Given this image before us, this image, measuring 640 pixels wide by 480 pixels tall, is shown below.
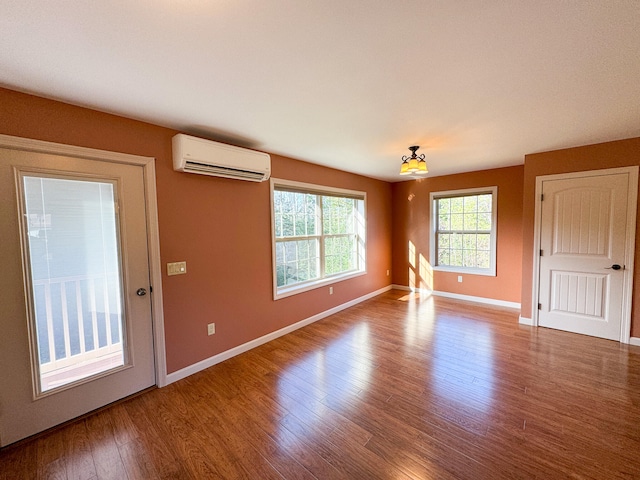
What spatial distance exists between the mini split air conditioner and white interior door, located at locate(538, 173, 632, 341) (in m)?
3.72

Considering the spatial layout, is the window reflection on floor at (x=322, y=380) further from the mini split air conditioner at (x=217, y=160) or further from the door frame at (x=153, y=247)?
the mini split air conditioner at (x=217, y=160)

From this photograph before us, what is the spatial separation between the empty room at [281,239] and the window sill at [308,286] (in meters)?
0.04

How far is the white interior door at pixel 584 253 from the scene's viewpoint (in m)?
3.07

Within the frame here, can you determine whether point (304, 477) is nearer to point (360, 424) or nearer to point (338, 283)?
point (360, 424)

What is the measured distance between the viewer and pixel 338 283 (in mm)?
4422

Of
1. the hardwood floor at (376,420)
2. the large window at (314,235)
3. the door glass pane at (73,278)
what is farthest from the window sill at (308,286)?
the door glass pane at (73,278)

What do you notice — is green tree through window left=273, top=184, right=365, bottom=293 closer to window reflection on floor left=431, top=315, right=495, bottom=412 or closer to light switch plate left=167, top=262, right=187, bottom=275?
light switch plate left=167, top=262, right=187, bottom=275

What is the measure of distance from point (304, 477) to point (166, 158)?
105 inches

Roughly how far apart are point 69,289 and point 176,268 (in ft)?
2.43

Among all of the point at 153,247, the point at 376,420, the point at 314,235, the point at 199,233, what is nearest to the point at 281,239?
the point at 314,235

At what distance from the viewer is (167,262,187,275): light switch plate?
2441mm

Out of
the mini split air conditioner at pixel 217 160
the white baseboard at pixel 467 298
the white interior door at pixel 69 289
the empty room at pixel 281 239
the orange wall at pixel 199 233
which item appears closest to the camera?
the empty room at pixel 281 239

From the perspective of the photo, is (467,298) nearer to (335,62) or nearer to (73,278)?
(335,62)

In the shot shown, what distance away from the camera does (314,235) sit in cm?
412
